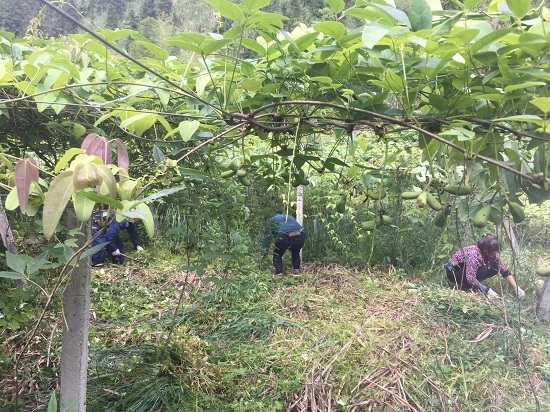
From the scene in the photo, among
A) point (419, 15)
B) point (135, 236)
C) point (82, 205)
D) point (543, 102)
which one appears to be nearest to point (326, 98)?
point (419, 15)

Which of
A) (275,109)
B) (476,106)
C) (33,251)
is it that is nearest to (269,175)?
(275,109)

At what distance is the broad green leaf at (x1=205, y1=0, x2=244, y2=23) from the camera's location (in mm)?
551

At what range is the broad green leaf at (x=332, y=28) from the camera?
585 millimetres

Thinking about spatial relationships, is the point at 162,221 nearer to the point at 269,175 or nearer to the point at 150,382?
the point at 150,382

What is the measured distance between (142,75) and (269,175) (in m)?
0.52

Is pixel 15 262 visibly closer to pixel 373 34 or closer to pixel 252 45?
pixel 252 45

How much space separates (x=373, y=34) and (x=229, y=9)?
217mm

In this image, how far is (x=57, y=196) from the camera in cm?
46

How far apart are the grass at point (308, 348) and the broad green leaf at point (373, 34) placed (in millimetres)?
1109

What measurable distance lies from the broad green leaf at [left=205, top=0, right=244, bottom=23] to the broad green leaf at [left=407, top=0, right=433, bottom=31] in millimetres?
231

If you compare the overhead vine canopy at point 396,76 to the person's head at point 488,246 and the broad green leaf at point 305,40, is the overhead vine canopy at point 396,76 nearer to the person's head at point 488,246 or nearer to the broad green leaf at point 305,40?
the broad green leaf at point 305,40

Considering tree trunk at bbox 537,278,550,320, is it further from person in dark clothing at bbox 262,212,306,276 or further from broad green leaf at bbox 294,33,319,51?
broad green leaf at bbox 294,33,319,51

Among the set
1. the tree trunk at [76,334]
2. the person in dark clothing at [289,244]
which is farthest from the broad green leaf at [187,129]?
the person in dark clothing at [289,244]

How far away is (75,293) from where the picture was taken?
1198 mm
